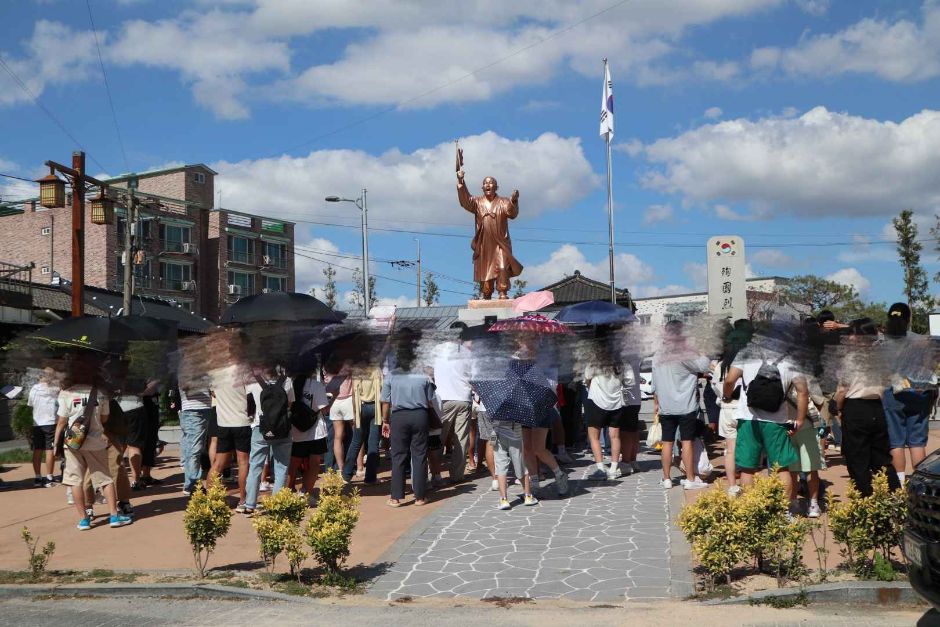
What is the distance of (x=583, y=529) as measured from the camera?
7.73m

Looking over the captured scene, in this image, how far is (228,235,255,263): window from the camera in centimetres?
5591

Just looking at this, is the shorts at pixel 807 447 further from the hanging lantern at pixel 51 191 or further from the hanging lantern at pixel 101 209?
the hanging lantern at pixel 101 209

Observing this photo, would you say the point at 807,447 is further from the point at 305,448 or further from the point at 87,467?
the point at 87,467

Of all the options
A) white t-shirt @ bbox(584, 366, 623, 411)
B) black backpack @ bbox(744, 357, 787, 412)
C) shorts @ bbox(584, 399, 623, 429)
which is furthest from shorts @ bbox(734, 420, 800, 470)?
shorts @ bbox(584, 399, 623, 429)

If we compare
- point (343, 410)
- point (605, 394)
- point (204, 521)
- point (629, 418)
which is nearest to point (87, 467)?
point (204, 521)

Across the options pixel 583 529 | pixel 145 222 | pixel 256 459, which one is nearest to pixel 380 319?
pixel 583 529

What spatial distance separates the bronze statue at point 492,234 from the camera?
1536 cm

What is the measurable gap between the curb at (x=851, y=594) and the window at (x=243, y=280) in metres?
52.9

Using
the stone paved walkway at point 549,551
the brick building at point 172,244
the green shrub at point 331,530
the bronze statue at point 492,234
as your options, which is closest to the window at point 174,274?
the brick building at point 172,244

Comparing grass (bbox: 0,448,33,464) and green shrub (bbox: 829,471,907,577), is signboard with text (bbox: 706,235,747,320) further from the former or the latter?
grass (bbox: 0,448,33,464)

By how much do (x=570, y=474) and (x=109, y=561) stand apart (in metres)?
5.94

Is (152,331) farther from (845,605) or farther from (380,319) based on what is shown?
(845,605)

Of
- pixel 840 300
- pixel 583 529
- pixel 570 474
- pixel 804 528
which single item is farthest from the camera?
pixel 840 300

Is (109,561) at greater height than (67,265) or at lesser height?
lesser
